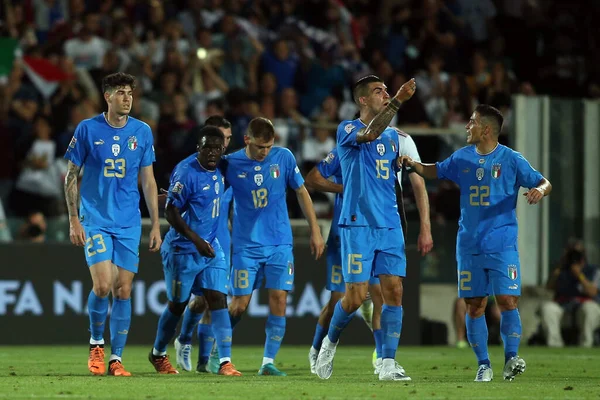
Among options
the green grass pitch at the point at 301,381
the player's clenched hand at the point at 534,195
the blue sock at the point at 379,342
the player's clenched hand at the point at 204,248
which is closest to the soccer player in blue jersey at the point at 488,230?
the player's clenched hand at the point at 534,195

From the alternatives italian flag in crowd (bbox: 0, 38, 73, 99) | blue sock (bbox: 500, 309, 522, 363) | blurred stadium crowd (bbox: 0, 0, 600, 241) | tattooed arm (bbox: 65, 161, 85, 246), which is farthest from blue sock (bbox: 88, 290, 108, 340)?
italian flag in crowd (bbox: 0, 38, 73, 99)

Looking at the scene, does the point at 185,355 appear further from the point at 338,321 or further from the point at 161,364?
the point at 338,321

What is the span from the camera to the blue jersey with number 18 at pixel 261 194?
37.6 ft

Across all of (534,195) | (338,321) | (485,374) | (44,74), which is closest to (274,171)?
(338,321)

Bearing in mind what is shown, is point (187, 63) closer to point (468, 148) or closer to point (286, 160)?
point (286, 160)

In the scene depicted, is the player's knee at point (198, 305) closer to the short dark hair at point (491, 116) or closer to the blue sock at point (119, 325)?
the blue sock at point (119, 325)

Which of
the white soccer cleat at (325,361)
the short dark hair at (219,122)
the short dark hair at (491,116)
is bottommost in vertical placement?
the white soccer cleat at (325,361)

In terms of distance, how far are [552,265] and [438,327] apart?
6.50ft

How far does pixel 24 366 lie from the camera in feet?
39.9

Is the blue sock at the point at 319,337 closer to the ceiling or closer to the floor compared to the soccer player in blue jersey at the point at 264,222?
closer to the floor

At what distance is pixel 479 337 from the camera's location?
10.3 meters

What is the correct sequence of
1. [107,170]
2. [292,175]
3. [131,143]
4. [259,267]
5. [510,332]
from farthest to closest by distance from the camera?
1. [292,175]
2. [259,267]
3. [131,143]
4. [107,170]
5. [510,332]

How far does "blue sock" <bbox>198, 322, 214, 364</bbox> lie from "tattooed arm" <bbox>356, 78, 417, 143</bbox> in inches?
110

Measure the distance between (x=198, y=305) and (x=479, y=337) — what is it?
290 cm
